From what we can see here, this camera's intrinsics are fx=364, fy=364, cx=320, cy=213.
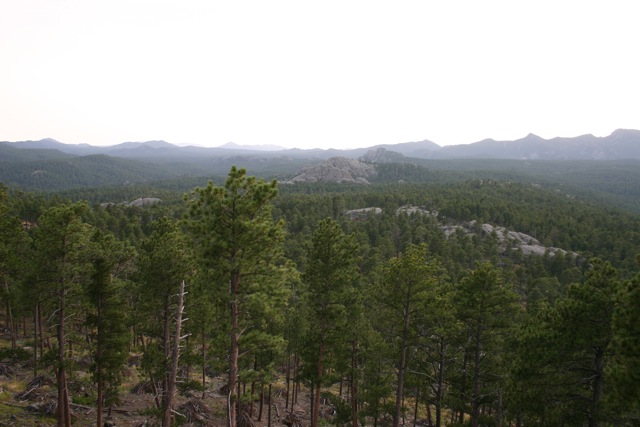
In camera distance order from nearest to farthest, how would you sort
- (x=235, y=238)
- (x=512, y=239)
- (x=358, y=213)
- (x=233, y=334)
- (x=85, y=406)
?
1. (x=235, y=238)
2. (x=233, y=334)
3. (x=85, y=406)
4. (x=512, y=239)
5. (x=358, y=213)

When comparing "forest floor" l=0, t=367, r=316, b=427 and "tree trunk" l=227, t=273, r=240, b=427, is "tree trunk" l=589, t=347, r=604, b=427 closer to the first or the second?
"tree trunk" l=227, t=273, r=240, b=427

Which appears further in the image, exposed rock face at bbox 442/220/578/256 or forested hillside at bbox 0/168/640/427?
exposed rock face at bbox 442/220/578/256

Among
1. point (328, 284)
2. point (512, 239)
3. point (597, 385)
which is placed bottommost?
point (512, 239)

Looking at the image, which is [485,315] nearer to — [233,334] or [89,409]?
[233,334]

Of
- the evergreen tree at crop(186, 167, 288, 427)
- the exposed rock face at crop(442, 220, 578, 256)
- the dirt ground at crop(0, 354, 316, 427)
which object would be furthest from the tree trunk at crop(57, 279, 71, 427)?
the exposed rock face at crop(442, 220, 578, 256)

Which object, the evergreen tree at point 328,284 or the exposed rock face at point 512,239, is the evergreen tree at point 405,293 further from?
the exposed rock face at point 512,239

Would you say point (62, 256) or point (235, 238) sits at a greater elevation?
point (235, 238)

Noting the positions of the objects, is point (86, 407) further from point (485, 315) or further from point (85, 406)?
point (485, 315)

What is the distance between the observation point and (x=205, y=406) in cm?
2636

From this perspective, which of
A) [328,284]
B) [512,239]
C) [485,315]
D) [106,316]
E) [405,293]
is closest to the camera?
[106,316]

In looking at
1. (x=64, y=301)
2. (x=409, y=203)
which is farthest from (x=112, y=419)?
(x=409, y=203)

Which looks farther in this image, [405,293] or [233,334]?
[405,293]

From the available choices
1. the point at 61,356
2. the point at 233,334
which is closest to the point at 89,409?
the point at 61,356

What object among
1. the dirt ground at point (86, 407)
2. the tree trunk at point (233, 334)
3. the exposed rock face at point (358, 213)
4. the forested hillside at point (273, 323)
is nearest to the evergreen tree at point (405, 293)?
the forested hillside at point (273, 323)
